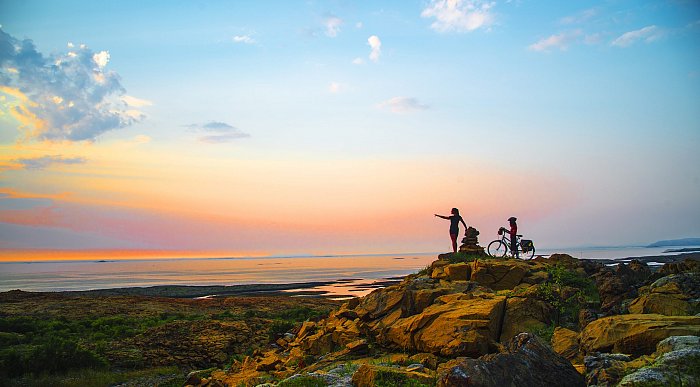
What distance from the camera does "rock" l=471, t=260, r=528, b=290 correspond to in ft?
73.8

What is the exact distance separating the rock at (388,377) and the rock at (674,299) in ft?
29.8

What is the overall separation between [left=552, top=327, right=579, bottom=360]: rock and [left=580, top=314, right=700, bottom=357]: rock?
1.66 ft

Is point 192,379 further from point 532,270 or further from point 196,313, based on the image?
point 196,313

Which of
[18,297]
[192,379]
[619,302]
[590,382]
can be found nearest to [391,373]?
[590,382]

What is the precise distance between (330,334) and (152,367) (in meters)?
15.6

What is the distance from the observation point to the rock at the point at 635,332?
1145 centimetres

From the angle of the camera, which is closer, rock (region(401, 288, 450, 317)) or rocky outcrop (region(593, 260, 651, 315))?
rocky outcrop (region(593, 260, 651, 315))

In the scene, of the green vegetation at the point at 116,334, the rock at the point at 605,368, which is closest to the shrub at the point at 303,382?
the rock at the point at 605,368

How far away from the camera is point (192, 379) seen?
867 inches

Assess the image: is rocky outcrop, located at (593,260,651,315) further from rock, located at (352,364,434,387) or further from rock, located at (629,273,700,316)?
rock, located at (352,364,434,387)

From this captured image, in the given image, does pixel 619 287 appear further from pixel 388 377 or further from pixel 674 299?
pixel 388 377

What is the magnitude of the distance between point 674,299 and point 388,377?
11211 mm

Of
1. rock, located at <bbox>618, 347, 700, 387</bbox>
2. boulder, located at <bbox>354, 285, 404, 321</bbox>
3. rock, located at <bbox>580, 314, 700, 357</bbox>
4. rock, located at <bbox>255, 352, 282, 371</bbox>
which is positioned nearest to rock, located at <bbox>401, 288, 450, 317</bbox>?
boulder, located at <bbox>354, 285, 404, 321</bbox>

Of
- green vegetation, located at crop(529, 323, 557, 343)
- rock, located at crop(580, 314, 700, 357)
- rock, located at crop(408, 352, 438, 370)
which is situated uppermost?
rock, located at crop(580, 314, 700, 357)
